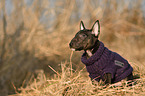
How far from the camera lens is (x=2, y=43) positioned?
4020 millimetres

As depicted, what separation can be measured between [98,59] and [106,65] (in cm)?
11

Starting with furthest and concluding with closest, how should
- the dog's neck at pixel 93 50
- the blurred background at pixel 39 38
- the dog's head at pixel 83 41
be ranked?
the blurred background at pixel 39 38
the dog's neck at pixel 93 50
the dog's head at pixel 83 41

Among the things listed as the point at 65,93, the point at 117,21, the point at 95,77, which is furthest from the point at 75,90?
the point at 117,21

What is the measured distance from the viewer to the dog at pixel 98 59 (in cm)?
222

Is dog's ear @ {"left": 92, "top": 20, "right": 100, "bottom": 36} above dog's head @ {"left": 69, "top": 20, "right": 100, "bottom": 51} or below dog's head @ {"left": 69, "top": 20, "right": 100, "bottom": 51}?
above

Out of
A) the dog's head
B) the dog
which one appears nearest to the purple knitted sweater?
the dog

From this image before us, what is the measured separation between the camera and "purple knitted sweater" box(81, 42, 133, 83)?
2244 mm

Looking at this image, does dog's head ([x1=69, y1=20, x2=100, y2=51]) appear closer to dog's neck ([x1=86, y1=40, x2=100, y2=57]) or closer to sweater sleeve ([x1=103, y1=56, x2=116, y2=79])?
dog's neck ([x1=86, y1=40, x2=100, y2=57])

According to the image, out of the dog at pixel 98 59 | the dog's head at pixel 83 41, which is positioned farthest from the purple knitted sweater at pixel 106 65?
the dog's head at pixel 83 41

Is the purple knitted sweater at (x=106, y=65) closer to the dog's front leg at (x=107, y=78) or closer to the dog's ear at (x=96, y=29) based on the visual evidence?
the dog's front leg at (x=107, y=78)

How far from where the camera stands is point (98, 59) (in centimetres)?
227

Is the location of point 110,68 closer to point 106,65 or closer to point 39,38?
point 106,65

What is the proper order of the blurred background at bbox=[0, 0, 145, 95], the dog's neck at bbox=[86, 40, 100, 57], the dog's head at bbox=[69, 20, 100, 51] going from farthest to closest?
the blurred background at bbox=[0, 0, 145, 95]
the dog's neck at bbox=[86, 40, 100, 57]
the dog's head at bbox=[69, 20, 100, 51]

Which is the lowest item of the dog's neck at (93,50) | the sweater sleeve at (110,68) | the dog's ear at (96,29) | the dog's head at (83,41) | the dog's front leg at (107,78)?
the dog's front leg at (107,78)
